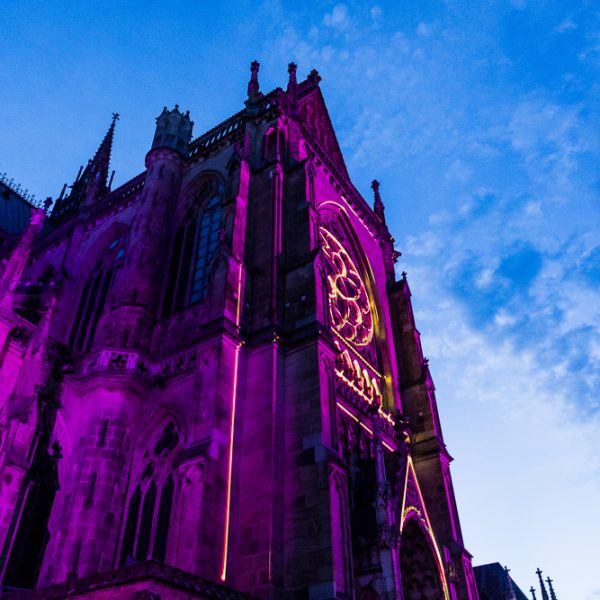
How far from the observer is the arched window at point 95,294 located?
2478cm

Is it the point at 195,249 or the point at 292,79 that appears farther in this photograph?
the point at 292,79

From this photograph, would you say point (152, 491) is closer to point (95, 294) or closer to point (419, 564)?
point (419, 564)

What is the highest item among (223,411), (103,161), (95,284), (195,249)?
(103,161)

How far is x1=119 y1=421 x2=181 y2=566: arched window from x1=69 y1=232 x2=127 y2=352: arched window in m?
8.28

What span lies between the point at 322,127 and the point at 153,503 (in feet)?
73.6

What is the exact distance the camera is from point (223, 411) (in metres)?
15.5

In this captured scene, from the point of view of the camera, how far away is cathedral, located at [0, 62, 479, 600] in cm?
1395

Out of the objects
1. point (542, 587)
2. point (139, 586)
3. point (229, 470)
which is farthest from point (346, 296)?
point (542, 587)

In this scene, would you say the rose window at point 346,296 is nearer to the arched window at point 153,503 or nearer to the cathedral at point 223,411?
the cathedral at point 223,411

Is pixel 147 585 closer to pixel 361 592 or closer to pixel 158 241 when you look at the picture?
pixel 361 592

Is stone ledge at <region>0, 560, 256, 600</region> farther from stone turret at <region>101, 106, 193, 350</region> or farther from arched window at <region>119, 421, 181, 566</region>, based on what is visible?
stone turret at <region>101, 106, 193, 350</region>

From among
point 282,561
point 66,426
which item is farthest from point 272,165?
point 282,561

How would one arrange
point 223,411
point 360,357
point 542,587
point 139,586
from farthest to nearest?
point 542,587, point 360,357, point 223,411, point 139,586

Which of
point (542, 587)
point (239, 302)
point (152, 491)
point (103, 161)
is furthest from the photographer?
point (103, 161)
